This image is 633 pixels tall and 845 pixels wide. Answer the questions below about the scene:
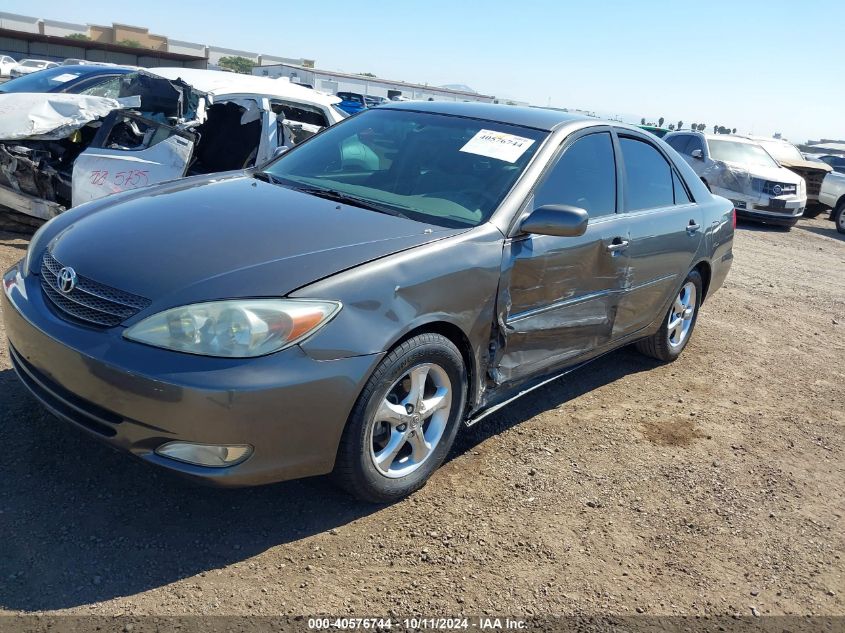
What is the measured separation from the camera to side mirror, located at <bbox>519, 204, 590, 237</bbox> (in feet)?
10.9

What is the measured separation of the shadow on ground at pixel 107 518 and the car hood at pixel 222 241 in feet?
2.52

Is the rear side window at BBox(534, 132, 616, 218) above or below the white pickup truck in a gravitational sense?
above

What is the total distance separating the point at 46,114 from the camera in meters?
6.59

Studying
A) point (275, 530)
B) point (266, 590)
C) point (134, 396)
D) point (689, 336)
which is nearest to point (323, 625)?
point (266, 590)

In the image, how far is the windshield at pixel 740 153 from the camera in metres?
15.1

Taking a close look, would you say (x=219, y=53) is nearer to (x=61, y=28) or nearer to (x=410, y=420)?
(x=61, y=28)

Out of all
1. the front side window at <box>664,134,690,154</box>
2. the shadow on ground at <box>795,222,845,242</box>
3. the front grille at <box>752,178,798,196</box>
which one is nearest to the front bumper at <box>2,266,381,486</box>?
the front grille at <box>752,178,798,196</box>

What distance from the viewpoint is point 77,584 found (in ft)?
7.91

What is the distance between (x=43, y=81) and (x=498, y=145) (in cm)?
765

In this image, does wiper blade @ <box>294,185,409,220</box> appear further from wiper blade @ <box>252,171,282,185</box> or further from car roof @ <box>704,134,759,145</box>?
car roof @ <box>704,134,759,145</box>

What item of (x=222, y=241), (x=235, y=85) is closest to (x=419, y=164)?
(x=222, y=241)

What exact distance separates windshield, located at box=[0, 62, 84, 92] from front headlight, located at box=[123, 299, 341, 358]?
7.68 metres

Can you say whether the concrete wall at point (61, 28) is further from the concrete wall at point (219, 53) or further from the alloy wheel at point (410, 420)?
the alloy wheel at point (410, 420)

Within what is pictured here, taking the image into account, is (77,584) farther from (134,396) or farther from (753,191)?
(753,191)
